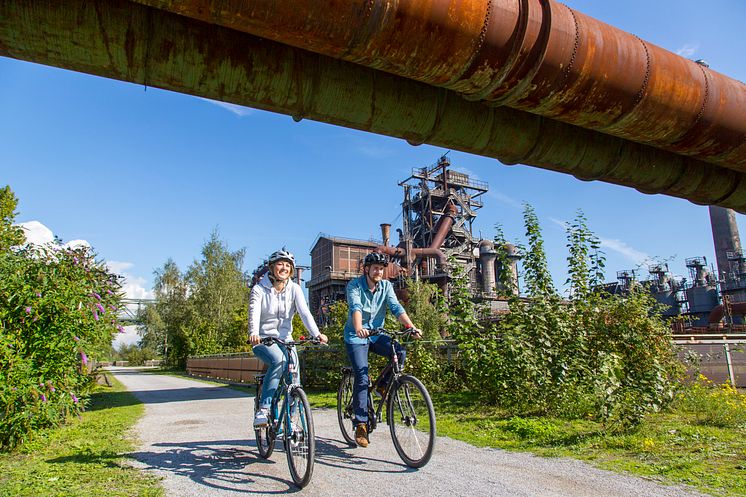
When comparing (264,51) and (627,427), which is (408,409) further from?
(264,51)

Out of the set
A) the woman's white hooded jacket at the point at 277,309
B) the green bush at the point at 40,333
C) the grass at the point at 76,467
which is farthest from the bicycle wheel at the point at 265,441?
the green bush at the point at 40,333

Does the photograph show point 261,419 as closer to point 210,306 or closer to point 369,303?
point 369,303

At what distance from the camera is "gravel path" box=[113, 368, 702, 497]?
12.0 ft

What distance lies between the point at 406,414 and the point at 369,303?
4.20ft

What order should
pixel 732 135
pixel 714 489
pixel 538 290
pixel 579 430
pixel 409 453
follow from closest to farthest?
pixel 714 489, pixel 409 453, pixel 732 135, pixel 579 430, pixel 538 290

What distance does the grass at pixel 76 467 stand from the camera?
372 cm

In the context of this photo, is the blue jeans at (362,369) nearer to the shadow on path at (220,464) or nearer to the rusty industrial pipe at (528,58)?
the shadow on path at (220,464)

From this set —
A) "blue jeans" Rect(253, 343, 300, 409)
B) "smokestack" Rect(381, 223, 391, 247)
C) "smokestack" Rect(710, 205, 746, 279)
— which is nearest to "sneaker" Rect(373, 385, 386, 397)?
"blue jeans" Rect(253, 343, 300, 409)

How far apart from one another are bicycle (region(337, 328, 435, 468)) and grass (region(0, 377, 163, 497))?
2094 millimetres

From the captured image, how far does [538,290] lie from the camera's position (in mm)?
7887

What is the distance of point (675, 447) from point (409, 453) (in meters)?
2.92

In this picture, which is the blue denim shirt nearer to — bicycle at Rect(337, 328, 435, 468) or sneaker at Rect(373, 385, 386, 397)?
bicycle at Rect(337, 328, 435, 468)

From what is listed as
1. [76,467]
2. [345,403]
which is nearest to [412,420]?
[345,403]

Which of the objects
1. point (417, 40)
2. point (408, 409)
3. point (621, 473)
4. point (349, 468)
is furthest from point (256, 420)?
point (417, 40)
